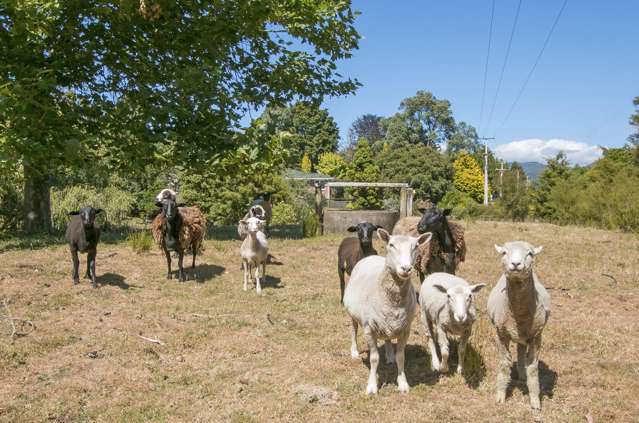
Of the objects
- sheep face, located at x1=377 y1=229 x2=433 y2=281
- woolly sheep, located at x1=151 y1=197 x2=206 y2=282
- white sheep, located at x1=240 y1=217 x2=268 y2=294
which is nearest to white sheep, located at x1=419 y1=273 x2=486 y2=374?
sheep face, located at x1=377 y1=229 x2=433 y2=281

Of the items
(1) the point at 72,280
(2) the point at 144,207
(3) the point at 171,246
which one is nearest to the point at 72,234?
(1) the point at 72,280

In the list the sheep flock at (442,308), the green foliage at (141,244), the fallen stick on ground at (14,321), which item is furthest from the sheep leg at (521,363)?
→ the green foliage at (141,244)

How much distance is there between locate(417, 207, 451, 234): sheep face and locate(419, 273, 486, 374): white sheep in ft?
6.70

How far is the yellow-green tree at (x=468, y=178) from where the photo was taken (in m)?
67.8

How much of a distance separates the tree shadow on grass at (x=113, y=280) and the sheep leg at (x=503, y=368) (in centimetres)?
839

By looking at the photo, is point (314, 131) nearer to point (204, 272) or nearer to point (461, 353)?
point (204, 272)

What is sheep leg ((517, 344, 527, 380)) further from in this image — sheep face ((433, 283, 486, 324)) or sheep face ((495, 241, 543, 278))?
sheep face ((495, 241, 543, 278))

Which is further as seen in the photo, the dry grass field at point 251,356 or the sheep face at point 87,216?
the sheep face at point 87,216

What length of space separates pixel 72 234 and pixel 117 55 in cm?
701

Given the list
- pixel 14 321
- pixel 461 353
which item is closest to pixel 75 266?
pixel 14 321

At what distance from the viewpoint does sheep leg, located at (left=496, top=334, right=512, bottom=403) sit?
5441 mm

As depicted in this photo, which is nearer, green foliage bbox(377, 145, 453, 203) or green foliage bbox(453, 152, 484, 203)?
green foliage bbox(377, 145, 453, 203)

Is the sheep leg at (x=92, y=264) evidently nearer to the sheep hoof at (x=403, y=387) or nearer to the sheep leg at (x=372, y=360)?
the sheep leg at (x=372, y=360)

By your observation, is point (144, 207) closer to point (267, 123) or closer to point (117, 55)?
point (117, 55)
